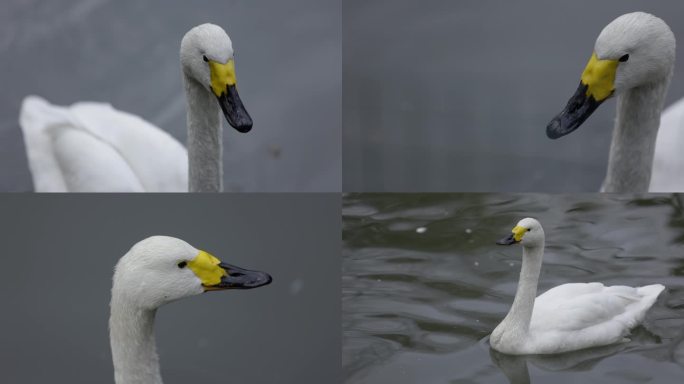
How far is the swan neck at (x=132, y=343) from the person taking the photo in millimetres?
2398

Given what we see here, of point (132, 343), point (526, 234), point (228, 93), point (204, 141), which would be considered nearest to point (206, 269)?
point (132, 343)

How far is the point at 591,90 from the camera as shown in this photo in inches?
116

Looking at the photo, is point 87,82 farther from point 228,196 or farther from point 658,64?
point 658,64

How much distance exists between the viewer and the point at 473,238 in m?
4.70

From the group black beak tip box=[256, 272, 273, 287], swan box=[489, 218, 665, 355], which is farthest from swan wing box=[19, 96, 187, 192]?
swan box=[489, 218, 665, 355]

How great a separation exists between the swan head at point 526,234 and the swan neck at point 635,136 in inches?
19.2

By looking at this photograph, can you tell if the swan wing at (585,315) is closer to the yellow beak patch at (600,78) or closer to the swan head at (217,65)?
the yellow beak patch at (600,78)

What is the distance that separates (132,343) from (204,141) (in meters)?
1.02

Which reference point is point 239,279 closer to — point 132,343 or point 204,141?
point 132,343

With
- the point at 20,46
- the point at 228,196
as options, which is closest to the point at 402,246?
the point at 228,196

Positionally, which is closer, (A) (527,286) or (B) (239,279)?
(B) (239,279)

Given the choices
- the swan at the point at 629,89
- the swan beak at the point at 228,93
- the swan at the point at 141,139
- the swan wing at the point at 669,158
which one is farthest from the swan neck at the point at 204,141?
the swan wing at the point at 669,158

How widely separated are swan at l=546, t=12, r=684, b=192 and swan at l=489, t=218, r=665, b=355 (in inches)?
22.6

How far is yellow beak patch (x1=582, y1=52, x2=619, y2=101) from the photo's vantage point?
9.68 ft
